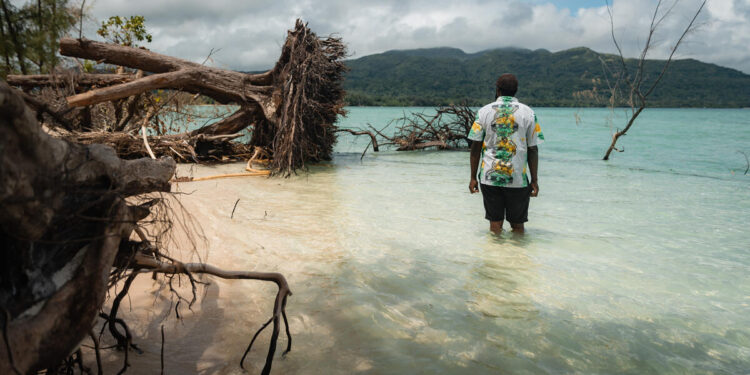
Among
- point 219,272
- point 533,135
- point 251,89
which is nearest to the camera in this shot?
point 219,272

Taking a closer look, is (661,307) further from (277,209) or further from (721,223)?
(277,209)

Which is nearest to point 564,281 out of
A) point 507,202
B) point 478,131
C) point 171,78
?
point 507,202

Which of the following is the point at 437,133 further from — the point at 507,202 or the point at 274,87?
the point at 507,202

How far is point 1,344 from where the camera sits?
138cm

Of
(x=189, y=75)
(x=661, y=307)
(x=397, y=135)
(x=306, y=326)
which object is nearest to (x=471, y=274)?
(x=661, y=307)

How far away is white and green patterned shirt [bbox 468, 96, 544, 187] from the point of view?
497 cm

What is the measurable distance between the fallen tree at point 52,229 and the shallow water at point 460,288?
101 cm

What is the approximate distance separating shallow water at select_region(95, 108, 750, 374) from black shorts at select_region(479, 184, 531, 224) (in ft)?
1.22

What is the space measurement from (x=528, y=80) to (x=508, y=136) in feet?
417

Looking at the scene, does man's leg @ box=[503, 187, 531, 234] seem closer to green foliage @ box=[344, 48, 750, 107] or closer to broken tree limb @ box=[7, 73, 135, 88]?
broken tree limb @ box=[7, 73, 135, 88]

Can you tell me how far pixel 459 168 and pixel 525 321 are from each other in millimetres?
9910

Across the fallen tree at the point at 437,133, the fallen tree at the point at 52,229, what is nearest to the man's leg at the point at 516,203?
the fallen tree at the point at 52,229

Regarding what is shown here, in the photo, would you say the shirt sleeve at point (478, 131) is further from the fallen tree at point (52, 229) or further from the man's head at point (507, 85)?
the fallen tree at point (52, 229)

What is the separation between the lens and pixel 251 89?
1105cm
